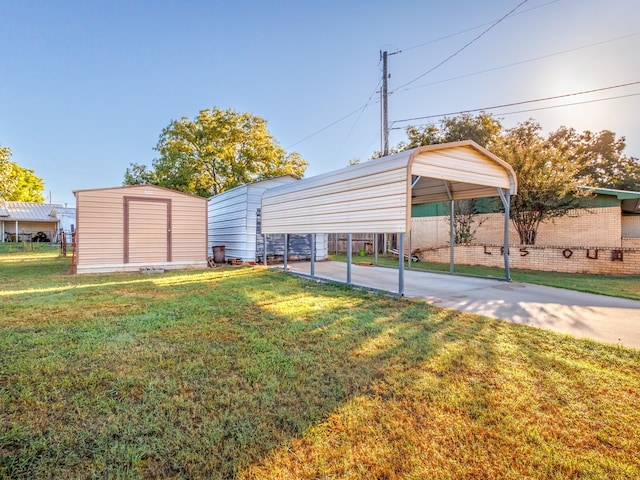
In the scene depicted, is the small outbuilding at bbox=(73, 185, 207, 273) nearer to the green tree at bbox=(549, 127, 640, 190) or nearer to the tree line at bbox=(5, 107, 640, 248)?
the tree line at bbox=(5, 107, 640, 248)

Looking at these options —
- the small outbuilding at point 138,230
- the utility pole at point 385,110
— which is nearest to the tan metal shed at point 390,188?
the small outbuilding at point 138,230

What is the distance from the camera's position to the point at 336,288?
6707 mm

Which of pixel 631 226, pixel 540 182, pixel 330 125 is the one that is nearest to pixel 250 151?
pixel 330 125

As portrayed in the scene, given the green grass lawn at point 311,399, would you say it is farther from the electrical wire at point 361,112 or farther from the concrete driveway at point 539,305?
the electrical wire at point 361,112

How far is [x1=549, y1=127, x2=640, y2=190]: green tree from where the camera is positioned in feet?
63.5

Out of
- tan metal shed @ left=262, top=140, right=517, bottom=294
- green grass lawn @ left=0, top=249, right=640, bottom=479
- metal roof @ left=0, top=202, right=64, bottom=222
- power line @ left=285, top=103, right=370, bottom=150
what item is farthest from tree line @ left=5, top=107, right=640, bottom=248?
metal roof @ left=0, top=202, right=64, bottom=222

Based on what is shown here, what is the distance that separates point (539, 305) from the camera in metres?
4.96

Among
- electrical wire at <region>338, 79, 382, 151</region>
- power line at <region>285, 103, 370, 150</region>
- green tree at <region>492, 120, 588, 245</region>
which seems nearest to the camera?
green tree at <region>492, 120, 588, 245</region>

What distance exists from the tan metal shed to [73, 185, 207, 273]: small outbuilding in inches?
144

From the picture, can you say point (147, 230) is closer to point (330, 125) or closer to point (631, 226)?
point (330, 125)

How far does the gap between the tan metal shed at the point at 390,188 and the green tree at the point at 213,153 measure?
10.6 meters

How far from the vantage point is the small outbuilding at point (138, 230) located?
8898 millimetres

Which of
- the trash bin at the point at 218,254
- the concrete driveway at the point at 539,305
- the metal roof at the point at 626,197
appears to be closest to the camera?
the concrete driveway at the point at 539,305

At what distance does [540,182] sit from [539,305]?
6235mm
